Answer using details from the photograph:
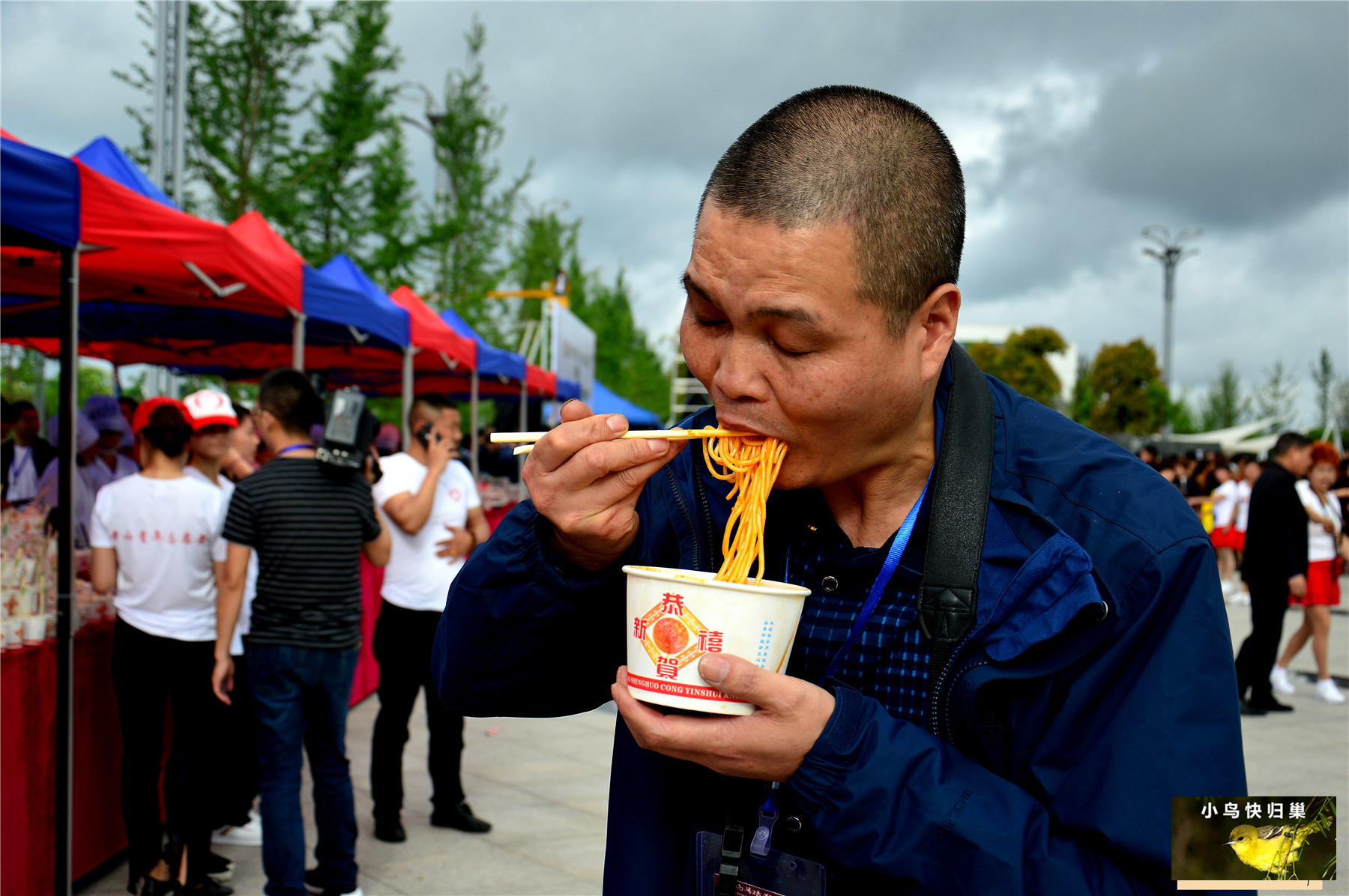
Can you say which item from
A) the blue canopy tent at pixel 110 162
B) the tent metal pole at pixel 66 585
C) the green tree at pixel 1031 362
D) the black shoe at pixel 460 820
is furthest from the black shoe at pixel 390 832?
the green tree at pixel 1031 362

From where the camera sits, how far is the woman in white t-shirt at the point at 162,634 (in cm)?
469

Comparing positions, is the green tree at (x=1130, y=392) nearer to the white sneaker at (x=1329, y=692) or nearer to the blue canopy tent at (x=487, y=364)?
the blue canopy tent at (x=487, y=364)

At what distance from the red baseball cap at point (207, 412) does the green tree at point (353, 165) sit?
11.6 metres

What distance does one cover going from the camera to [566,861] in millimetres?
5254

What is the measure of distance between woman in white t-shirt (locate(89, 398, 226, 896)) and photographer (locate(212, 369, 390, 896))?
203mm

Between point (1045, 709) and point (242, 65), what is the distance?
57.2 ft

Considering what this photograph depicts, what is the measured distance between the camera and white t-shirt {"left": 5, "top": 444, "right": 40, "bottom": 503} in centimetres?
846

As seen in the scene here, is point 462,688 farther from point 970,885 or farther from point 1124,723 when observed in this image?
point 1124,723

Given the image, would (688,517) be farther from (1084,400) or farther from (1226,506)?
(1084,400)

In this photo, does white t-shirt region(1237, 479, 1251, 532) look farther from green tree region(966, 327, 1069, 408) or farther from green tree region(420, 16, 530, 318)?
green tree region(966, 327, 1069, 408)

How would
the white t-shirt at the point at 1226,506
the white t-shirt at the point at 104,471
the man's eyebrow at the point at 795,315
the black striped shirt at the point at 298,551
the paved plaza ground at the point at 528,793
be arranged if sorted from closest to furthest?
the man's eyebrow at the point at 795,315
the black striped shirt at the point at 298,551
the paved plaza ground at the point at 528,793
the white t-shirt at the point at 104,471
the white t-shirt at the point at 1226,506

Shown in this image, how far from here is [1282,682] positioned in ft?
31.3

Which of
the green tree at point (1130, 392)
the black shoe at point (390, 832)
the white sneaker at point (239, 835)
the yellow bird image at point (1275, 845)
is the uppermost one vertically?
the green tree at point (1130, 392)

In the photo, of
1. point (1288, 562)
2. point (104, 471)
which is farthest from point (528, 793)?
point (1288, 562)
